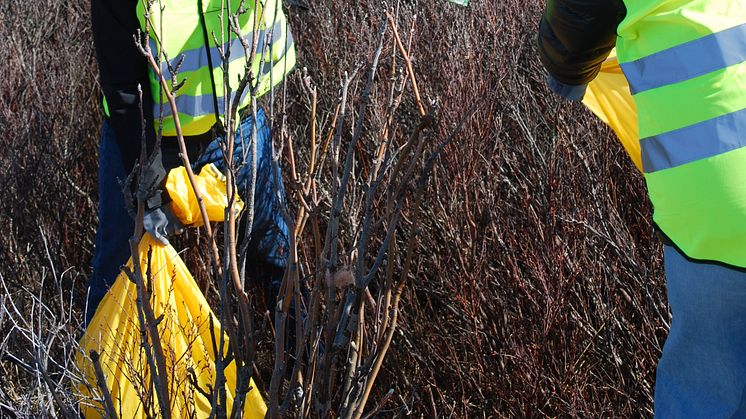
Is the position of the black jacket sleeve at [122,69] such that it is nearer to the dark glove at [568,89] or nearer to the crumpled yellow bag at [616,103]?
the dark glove at [568,89]

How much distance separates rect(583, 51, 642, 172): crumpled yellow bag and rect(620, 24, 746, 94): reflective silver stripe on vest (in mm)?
350

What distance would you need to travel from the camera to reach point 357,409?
1.60 metres

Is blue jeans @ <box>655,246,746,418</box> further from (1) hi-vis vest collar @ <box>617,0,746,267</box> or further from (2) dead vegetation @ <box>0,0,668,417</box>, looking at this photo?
(2) dead vegetation @ <box>0,0,668,417</box>

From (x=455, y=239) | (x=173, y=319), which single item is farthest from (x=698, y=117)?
(x=173, y=319)

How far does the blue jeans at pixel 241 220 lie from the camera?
2.54 meters

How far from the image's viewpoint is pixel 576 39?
5.65 ft

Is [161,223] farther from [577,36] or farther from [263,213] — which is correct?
[577,36]

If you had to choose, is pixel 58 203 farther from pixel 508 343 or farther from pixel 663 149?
pixel 663 149

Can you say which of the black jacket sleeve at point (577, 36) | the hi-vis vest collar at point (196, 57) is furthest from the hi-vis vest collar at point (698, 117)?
the hi-vis vest collar at point (196, 57)

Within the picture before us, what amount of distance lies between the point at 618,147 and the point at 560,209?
0.53 meters

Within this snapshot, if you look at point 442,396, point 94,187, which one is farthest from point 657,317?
point 94,187

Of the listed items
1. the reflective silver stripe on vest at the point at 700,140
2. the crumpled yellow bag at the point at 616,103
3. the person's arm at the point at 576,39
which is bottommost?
the crumpled yellow bag at the point at 616,103

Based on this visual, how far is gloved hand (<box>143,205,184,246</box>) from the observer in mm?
2342

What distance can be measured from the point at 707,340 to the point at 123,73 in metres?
1.62
